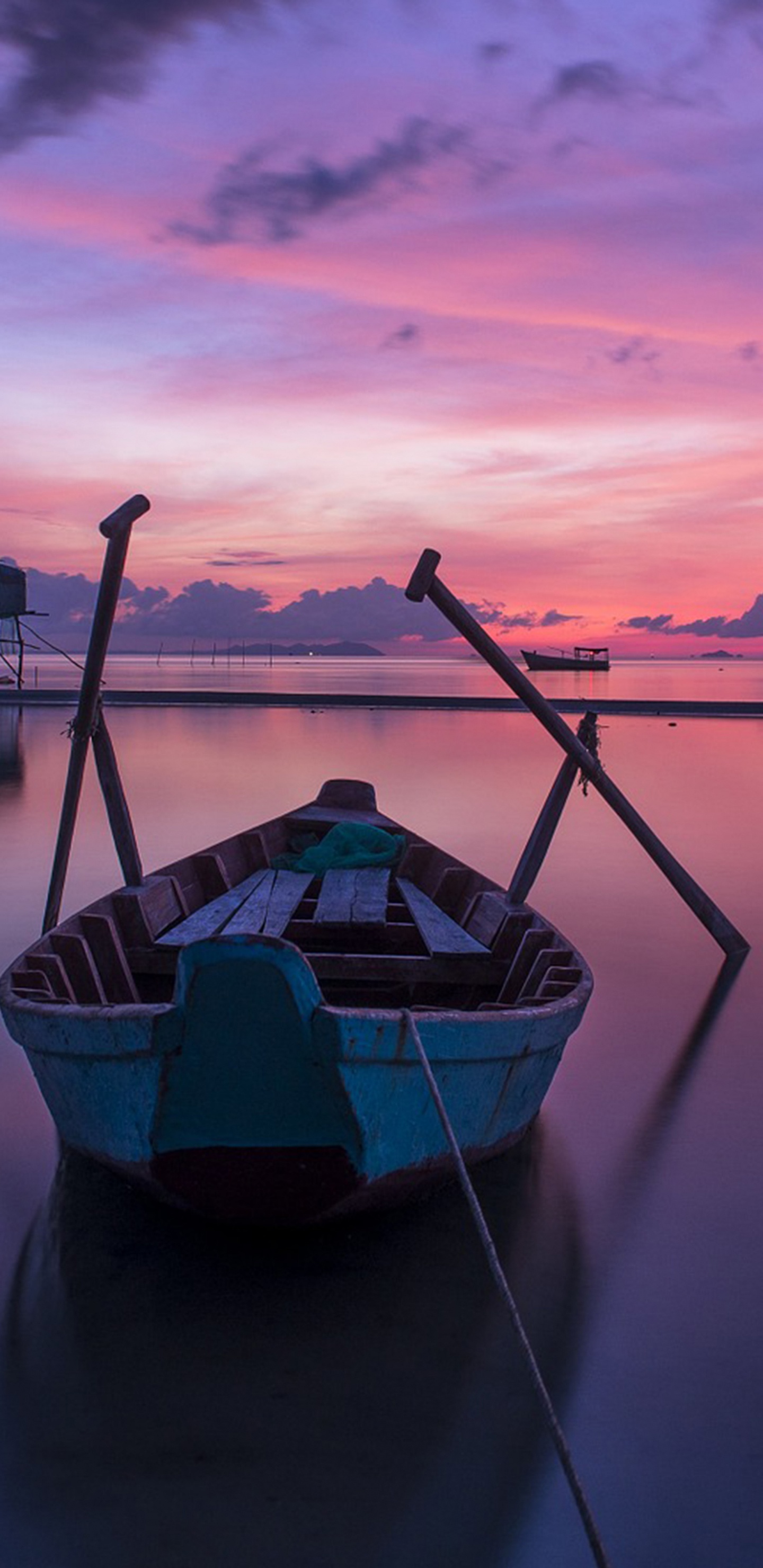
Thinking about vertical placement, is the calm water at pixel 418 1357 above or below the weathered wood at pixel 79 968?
below

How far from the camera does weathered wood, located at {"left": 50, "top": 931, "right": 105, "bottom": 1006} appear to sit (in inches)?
246

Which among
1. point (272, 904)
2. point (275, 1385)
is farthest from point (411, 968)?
point (275, 1385)

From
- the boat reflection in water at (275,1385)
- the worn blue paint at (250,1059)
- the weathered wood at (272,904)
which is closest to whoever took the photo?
the boat reflection in water at (275,1385)

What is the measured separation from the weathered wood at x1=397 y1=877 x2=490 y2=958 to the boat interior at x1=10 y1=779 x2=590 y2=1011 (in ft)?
0.05

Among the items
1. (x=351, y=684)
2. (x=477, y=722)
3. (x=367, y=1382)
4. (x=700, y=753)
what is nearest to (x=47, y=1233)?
(x=367, y=1382)

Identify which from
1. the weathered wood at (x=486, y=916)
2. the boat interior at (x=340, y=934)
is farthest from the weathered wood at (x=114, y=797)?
the weathered wood at (x=486, y=916)

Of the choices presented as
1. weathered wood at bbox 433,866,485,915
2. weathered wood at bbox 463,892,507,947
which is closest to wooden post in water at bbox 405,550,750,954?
weathered wood at bbox 433,866,485,915

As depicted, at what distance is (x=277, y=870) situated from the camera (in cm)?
967

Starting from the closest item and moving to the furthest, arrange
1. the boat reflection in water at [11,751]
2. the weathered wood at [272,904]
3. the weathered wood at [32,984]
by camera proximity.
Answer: the weathered wood at [32,984]
the weathered wood at [272,904]
the boat reflection in water at [11,751]

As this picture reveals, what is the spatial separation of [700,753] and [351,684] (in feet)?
193

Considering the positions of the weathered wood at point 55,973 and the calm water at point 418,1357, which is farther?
the weathered wood at point 55,973

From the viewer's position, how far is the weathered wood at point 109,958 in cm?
671

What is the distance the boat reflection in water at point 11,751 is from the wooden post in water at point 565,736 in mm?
15922

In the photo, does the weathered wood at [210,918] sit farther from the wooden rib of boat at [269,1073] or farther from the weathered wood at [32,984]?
the weathered wood at [32,984]
